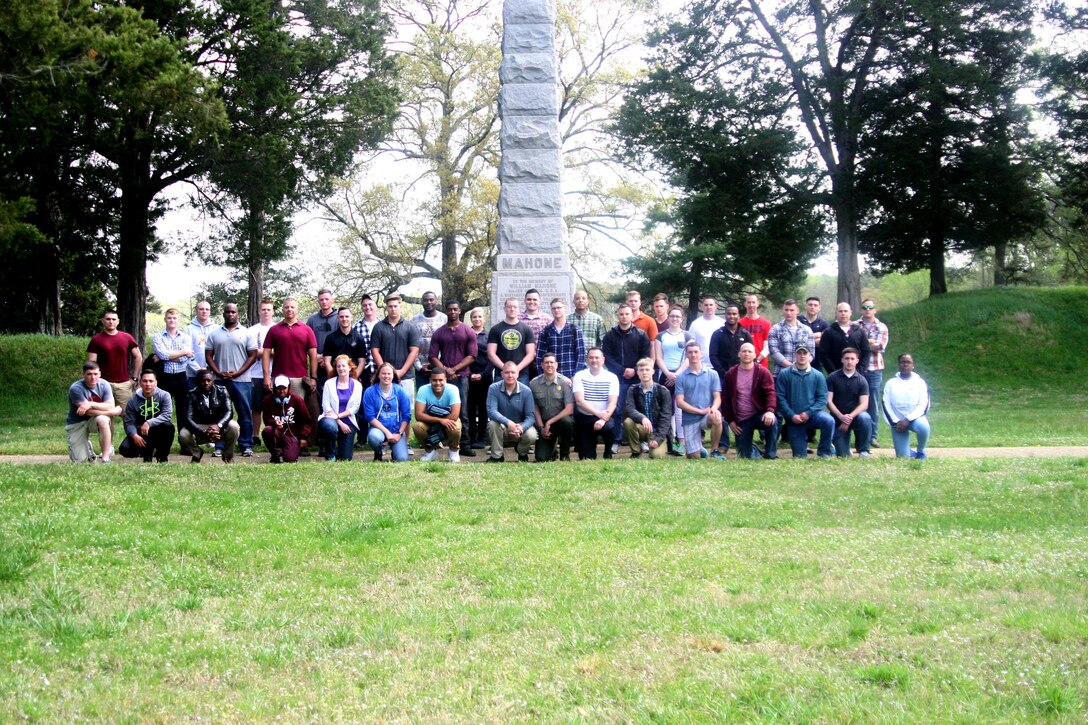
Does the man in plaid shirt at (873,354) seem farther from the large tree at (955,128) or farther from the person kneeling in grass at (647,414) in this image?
the large tree at (955,128)

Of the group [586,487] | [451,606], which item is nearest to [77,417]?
[586,487]

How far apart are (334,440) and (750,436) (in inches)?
175

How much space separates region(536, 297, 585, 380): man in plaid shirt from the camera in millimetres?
11492

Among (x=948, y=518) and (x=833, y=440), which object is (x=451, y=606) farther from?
(x=833, y=440)

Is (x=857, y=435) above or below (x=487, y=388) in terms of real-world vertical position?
below

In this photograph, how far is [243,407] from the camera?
11461mm

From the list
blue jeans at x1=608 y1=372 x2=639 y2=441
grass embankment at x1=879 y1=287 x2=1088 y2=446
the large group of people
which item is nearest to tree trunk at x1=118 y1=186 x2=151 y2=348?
the large group of people

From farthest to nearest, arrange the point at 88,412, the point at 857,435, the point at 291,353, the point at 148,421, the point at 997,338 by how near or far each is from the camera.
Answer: the point at 997,338, the point at 857,435, the point at 291,353, the point at 148,421, the point at 88,412

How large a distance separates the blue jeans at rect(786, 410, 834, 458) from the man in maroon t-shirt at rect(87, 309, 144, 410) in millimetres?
7310

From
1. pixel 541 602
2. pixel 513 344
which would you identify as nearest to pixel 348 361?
pixel 513 344

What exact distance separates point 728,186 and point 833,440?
15583mm

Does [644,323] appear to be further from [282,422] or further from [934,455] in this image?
[282,422]

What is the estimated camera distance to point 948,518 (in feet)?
23.4

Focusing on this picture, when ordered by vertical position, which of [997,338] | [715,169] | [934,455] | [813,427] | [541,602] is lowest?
[541,602]
